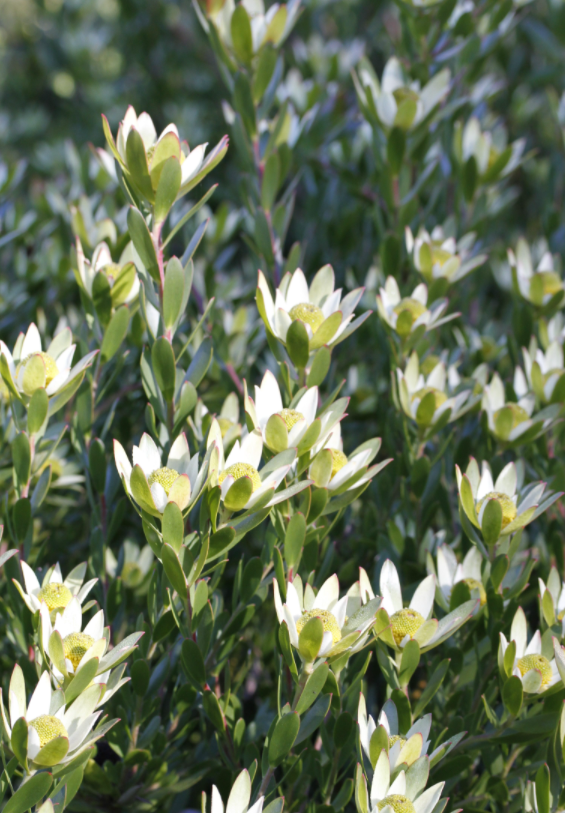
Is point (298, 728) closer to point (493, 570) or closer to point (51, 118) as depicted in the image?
point (493, 570)

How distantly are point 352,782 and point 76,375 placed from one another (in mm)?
648

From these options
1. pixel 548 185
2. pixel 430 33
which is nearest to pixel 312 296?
pixel 430 33

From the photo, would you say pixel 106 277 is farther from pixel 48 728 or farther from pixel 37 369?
pixel 48 728

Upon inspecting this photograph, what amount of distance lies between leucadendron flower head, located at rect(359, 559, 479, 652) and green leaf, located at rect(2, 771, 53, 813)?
412 millimetres

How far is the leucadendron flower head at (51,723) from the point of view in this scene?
750mm

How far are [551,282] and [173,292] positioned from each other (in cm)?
88

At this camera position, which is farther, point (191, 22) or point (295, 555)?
point (191, 22)

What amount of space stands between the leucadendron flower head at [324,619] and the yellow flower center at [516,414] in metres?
0.46

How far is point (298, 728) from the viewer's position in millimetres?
814

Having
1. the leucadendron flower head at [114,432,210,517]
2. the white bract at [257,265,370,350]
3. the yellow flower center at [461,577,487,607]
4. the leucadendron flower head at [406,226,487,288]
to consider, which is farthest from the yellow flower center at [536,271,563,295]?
the leucadendron flower head at [114,432,210,517]

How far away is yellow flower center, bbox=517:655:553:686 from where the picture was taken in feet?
2.99

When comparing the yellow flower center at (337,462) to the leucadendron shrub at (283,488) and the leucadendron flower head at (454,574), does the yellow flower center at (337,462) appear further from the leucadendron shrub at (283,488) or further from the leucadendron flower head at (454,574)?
the leucadendron flower head at (454,574)

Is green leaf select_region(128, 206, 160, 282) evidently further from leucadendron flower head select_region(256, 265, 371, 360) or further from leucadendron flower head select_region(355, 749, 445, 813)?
leucadendron flower head select_region(355, 749, 445, 813)

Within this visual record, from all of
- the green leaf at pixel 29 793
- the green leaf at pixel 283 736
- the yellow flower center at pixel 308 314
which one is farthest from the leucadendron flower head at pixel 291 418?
the green leaf at pixel 29 793
